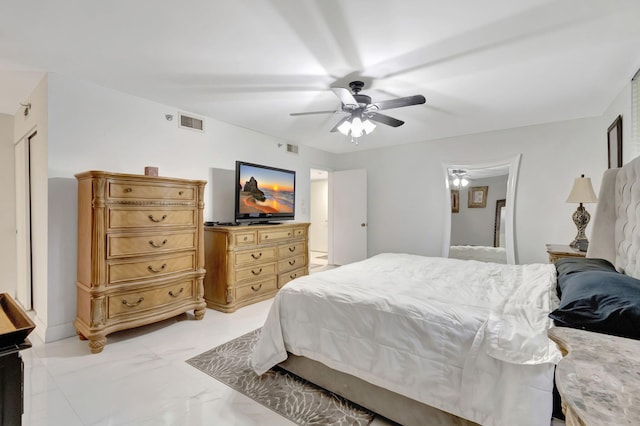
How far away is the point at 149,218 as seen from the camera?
2832 millimetres

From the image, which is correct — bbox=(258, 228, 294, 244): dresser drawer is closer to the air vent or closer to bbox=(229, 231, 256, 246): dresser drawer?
bbox=(229, 231, 256, 246): dresser drawer

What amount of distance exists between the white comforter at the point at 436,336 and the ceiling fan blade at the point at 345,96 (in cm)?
150

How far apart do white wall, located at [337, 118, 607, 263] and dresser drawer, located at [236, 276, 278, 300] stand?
2337 mm

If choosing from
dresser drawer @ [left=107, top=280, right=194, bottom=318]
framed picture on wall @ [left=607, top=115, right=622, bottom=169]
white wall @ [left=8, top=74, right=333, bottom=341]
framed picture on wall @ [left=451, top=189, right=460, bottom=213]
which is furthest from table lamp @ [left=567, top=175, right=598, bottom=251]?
white wall @ [left=8, top=74, right=333, bottom=341]

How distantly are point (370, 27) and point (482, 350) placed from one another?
2026mm

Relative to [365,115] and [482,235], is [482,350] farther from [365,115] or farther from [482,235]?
[482,235]

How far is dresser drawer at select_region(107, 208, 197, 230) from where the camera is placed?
103 inches

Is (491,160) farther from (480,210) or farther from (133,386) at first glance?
(133,386)

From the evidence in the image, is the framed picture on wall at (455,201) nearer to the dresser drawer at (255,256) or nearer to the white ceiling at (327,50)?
the white ceiling at (327,50)

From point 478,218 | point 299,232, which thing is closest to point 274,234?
point 299,232

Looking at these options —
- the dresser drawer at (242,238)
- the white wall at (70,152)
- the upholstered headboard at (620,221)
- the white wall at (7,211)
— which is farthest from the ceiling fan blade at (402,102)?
the white wall at (7,211)

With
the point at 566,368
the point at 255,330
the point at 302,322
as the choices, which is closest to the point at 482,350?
the point at 566,368

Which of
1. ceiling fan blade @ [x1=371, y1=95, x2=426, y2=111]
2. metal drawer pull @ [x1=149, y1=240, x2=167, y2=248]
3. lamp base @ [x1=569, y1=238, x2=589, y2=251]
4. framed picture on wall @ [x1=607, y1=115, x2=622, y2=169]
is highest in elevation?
ceiling fan blade @ [x1=371, y1=95, x2=426, y2=111]

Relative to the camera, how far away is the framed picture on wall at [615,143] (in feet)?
9.80
